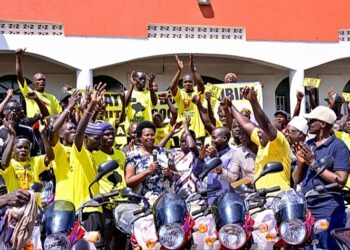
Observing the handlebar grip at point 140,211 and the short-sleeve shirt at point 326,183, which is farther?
the short-sleeve shirt at point 326,183

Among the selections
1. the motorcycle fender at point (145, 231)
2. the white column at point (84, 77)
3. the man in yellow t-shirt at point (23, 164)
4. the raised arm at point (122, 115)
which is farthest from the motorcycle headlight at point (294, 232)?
the white column at point (84, 77)

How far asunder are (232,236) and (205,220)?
329mm

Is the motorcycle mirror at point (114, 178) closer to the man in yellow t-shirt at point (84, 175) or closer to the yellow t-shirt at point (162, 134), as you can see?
the man in yellow t-shirt at point (84, 175)

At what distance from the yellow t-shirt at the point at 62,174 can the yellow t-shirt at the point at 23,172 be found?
0.75m

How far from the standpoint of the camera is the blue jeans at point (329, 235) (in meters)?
5.47

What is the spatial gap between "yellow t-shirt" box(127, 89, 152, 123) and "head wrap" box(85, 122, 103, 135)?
13.6 ft

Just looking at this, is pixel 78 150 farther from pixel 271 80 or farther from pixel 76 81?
pixel 271 80

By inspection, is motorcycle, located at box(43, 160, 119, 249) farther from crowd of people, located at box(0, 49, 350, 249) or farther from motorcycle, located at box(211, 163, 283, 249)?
crowd of people, located at box(0, 49, 350, 249)

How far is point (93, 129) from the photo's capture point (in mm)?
6164

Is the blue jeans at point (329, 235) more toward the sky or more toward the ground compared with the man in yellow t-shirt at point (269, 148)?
more toward the ground

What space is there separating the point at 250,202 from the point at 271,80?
43.3 ft

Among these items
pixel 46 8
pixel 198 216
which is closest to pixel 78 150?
pixel 198 216

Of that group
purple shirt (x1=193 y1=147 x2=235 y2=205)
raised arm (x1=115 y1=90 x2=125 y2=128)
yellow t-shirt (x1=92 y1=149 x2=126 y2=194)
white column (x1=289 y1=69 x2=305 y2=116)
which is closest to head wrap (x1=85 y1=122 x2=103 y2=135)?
yellow t-shirt (x1=92 y1=149 x2=126 y2=194)

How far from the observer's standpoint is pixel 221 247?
4.66m
